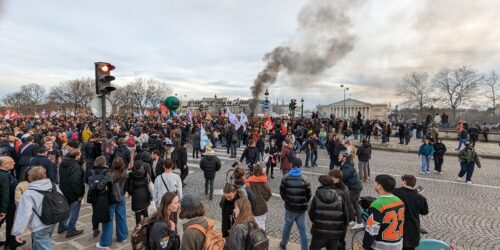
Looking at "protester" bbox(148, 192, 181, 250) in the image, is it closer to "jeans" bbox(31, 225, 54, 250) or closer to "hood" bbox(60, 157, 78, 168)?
"jeans" bbox(31, 225, 54, 250)

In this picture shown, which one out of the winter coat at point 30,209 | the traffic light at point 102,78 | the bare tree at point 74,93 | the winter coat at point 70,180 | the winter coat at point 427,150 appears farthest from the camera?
the bare tree at point 74,93

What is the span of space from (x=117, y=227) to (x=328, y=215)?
143 inches

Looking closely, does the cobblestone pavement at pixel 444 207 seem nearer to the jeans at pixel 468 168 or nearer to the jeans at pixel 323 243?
the jeans at pixel 468 168

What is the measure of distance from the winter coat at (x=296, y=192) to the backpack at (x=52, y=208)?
335 centimetres

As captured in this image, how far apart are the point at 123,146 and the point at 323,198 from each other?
21.7 feet

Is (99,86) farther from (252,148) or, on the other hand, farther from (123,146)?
(252,148)

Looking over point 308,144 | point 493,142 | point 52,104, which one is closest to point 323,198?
point 308,144

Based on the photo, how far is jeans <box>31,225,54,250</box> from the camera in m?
3.84

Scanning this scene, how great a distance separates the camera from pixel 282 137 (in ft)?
Answer: 49.3

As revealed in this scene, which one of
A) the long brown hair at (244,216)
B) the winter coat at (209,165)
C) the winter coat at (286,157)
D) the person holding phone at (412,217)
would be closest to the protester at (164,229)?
the long brown hair at (244,216)

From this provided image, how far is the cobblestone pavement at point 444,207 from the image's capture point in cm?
540

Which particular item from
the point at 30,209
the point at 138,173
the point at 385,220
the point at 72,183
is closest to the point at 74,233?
the point at 72,183

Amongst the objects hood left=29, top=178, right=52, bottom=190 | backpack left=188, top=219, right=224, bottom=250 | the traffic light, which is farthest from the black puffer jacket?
the traffic light

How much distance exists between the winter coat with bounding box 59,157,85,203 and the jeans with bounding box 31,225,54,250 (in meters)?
1.24
